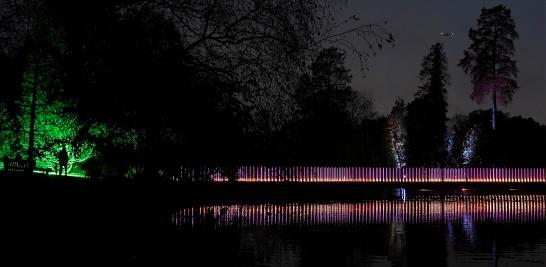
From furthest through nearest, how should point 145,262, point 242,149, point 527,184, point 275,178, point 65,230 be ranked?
point 527,184 < point 275,178 < point 65,230 < point 242,149 < point 145,262

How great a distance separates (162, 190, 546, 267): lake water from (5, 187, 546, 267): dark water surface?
0.06 feet

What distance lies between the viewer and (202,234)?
50.5 ft

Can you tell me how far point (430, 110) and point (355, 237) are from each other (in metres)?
50.2

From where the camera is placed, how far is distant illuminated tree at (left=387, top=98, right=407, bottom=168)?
165 feet

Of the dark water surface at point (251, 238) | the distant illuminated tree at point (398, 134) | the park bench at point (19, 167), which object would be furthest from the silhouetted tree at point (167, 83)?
the distant illuminated tree at point (398, 134)

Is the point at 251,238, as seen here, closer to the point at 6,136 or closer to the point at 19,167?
the point at 19,167

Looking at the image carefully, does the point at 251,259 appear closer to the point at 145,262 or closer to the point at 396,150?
the point at 145,262

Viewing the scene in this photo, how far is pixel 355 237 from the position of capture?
15.3 metres

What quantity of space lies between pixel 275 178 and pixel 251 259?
2283cm

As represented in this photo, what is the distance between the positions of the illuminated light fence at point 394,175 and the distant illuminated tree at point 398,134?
10140mm

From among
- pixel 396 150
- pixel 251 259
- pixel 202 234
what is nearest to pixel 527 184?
pixel 396 150

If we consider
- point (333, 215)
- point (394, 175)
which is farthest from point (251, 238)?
point (394, 175)

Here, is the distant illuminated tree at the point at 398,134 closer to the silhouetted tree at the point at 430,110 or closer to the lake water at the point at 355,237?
the silhouetted tree at the point at 430,110

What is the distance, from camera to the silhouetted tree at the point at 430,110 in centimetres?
5669
